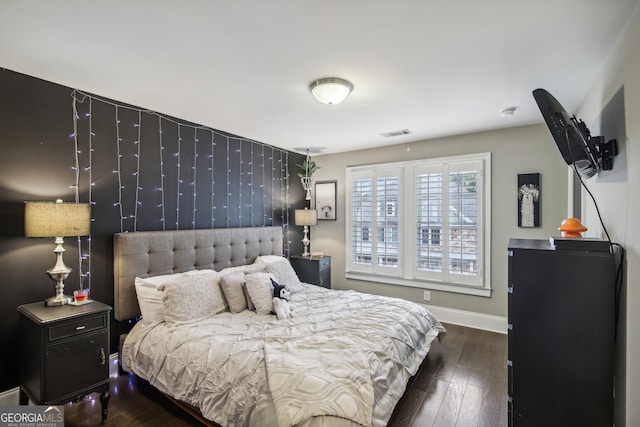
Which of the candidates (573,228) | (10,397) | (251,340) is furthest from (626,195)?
(10,397)

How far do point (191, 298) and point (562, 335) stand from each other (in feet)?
8.62

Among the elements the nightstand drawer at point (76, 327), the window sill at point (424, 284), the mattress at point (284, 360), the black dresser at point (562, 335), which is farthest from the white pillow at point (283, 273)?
the black dresser at point (562, 335)

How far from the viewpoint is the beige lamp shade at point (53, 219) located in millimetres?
1992

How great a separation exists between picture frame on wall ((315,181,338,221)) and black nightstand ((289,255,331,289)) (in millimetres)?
807

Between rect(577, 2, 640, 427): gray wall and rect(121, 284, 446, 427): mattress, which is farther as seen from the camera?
rect(121, 284, 446, 427): mattress

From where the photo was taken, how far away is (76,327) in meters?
2.04

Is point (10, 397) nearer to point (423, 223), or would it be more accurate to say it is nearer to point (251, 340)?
point (251, 340)

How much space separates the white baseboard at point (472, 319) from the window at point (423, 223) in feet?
0.98

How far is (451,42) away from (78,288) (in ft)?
11.1

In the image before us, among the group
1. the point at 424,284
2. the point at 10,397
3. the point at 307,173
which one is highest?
the point at 307,173

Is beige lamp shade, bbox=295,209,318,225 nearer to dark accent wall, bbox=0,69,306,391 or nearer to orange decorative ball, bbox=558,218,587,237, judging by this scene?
dark accent wall, bbox=0,69,306,391

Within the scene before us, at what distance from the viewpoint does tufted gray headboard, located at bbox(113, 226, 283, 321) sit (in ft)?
8.75

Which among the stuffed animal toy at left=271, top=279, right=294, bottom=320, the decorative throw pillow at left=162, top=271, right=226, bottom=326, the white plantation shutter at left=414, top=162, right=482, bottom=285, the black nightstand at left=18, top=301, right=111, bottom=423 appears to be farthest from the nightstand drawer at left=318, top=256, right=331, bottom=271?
the black nightstand at left=18, top=301, right=111, bottom=423

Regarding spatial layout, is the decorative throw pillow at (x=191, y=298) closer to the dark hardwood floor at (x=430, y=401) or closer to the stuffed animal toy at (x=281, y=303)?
the stuffed animal toy at (x=281, y=303)
